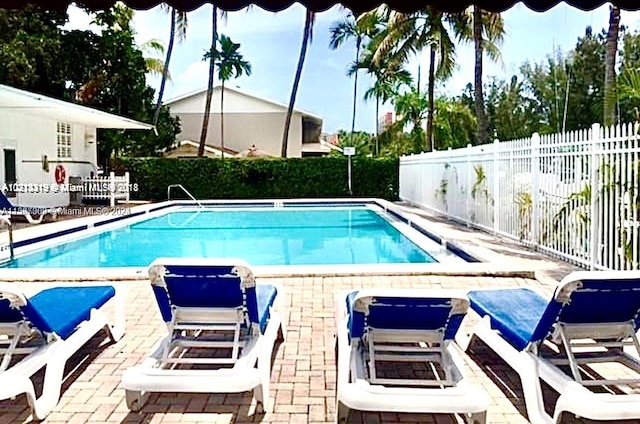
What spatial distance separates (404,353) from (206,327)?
1.33 m

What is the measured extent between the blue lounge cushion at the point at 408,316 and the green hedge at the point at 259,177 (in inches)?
814

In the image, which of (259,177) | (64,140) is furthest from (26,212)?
(259,177)

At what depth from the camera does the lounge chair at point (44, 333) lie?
3287 millimetres

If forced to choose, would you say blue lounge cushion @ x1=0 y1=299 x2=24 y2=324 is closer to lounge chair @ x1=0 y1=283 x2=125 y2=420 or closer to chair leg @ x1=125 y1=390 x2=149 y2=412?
lounge chair @ x1=0 y1=283 x2=125 y2=420

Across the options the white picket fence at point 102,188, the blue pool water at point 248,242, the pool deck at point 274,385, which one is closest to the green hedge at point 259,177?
the white picket fence at point 102,188

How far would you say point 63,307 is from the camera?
420cm

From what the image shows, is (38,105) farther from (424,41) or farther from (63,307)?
(424,41)

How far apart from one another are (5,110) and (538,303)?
15.4 meters

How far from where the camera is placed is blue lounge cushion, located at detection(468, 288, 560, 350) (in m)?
3.41

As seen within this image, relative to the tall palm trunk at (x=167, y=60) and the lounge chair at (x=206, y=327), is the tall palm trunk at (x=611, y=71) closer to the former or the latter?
the lounge chair at (x=206, y=327)

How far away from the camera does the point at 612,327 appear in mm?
3496

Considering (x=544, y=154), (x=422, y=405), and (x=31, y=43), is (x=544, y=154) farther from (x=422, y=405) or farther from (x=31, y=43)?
(x=31, y=43)

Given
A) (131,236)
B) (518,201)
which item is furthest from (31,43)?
(518,201)

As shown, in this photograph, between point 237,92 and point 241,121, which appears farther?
point 241,121
